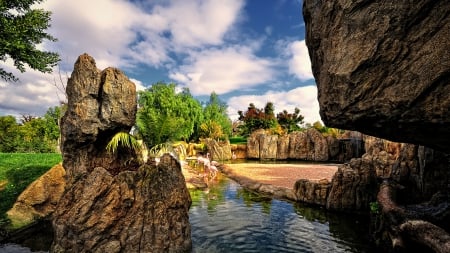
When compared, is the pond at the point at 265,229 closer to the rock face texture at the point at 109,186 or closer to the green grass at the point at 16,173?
the rock face texture at the point at 109,186

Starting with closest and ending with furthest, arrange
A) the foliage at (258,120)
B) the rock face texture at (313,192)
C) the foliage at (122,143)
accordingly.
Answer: the foliage at (122,143)
the rock face texture at (313,192)
the foliage at (258,120)

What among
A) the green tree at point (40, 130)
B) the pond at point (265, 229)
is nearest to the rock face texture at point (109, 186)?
the pond at point (265, 229)

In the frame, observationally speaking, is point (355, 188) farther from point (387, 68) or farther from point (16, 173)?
point (16, 173)

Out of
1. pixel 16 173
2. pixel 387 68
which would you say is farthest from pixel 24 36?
pixel 387 68

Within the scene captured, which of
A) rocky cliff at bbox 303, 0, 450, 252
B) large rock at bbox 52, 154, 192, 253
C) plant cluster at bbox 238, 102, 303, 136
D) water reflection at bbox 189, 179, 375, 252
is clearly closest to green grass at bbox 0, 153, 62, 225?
large rock at bbox 52, 154, 192, 253

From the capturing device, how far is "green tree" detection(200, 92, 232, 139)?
157 ft

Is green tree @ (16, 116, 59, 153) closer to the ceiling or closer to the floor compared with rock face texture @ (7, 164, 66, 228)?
closer to the ceiling

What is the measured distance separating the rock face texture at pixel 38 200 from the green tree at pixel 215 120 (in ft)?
120

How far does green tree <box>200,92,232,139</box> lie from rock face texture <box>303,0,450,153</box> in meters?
42.8

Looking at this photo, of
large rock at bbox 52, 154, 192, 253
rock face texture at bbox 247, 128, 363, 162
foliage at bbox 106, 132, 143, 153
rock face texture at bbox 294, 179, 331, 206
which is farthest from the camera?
rock face texture at bbox 247, 128, 363, 162

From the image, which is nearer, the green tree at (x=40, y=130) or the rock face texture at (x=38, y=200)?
the rock face texture at (x=38, y=200)

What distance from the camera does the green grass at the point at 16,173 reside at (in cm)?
1066

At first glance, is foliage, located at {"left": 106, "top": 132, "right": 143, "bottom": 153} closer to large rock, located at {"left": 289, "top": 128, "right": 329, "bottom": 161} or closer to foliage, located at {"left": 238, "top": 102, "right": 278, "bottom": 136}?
large rock, located at {"left": 289, "top": 128, "right": 329, "bottom": 161}

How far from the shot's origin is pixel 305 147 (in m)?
38.5
